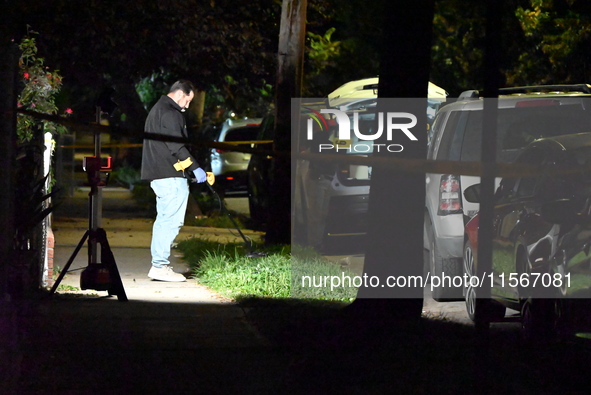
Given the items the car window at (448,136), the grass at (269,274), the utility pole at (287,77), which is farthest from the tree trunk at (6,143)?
the utility pole at (287,77)

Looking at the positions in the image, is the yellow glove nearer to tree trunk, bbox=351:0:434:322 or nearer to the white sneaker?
the white sneaker

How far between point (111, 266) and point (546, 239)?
3.76 meters

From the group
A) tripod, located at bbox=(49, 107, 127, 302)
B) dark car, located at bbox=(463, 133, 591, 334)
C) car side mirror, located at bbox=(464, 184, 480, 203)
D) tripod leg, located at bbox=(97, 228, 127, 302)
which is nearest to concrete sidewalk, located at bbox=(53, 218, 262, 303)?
tripod leg, located at bbox=(97, 228, 127, 302)

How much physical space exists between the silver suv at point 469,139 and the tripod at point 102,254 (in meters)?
2.75

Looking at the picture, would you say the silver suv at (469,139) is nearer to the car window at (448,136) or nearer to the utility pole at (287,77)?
the car window at (448,136)

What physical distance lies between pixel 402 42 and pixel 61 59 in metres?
9.49

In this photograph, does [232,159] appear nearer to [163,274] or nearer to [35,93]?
[163,274]

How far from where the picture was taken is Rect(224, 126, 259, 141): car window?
1958 cm

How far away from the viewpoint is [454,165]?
496 cm

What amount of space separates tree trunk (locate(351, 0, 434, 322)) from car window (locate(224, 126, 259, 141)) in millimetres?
12829

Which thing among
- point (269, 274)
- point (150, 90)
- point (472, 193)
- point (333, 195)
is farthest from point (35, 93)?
point (150, 90)

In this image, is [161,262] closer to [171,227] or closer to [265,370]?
[171,227]

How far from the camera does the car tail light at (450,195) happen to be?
8.34 metres

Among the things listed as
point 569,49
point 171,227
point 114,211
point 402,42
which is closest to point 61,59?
point 114,211
